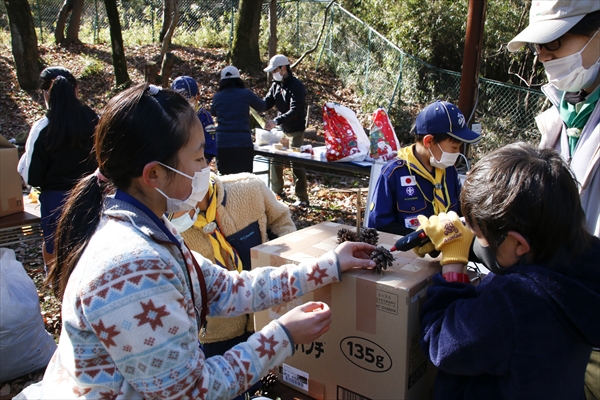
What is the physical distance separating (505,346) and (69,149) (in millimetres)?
3521

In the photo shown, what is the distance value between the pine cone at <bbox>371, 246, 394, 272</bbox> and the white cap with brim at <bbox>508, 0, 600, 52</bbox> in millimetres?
1116

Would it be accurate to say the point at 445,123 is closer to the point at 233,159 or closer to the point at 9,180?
the point at 9,180

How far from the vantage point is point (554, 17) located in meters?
1.88

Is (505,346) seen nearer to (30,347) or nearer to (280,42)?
(30,347)

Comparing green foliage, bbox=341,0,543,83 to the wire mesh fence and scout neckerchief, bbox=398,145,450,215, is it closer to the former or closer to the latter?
the wire mesh fence

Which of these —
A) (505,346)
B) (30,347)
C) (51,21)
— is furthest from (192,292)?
(51,21)

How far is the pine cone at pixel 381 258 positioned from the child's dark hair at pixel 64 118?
2936 mm

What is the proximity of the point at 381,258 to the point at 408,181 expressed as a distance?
4.44ft

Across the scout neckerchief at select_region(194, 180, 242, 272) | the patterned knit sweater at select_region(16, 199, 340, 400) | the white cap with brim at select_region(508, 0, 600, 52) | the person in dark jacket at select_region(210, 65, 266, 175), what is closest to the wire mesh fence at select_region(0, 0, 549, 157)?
the person in dark jacket at select_region(210, 65, 266, 175)

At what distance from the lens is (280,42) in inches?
624

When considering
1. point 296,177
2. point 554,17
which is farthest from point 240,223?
point 296,177

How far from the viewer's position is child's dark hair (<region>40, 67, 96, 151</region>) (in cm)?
361

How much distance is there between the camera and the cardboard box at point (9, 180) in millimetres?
4047

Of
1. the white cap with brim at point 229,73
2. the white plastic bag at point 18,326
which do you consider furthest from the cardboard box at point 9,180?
the white cap with brim at point 229,73
